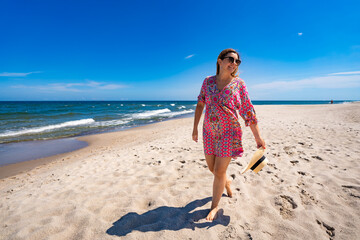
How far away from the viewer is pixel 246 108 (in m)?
2.01

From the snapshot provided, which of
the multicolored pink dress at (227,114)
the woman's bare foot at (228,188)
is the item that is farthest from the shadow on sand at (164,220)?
the multicolored pink dress at (227,114)

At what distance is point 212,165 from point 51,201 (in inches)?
106

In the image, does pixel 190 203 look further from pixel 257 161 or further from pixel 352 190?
pixel 352 190

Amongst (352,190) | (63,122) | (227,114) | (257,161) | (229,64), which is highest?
(229,64)

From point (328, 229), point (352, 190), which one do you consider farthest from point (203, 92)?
point (352, 190)

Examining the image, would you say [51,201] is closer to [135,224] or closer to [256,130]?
[135,224]

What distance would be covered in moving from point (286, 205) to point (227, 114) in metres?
1.63

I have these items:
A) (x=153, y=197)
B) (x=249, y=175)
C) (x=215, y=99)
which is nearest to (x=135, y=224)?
(x=153, y=197)

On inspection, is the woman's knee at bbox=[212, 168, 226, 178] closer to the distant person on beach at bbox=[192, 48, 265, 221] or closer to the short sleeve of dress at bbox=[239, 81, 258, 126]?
the distant person on beach at bbox=[192, 48, 265, 221]

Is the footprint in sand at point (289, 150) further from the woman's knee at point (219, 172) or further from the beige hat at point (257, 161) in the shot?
the woman's knee at point (219, 172)

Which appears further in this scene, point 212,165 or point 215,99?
point 212,165

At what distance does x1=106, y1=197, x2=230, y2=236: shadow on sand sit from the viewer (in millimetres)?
2127

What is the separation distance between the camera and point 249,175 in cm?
347

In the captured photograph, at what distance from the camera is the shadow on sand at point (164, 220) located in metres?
2.13
